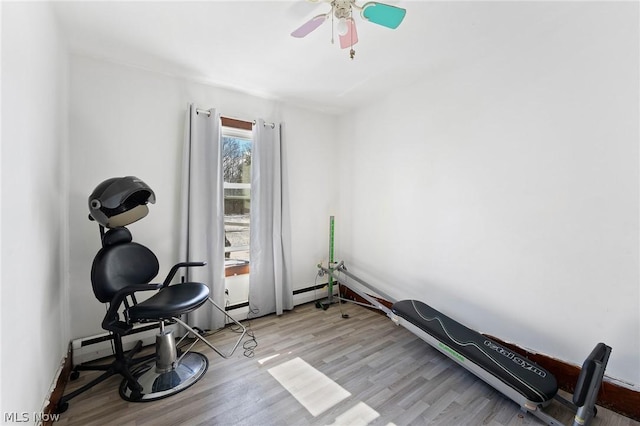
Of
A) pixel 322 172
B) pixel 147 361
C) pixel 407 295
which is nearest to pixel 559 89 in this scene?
pixel 407 295

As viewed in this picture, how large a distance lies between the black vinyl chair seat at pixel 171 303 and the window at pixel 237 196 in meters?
0.79

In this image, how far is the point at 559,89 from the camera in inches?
67.2

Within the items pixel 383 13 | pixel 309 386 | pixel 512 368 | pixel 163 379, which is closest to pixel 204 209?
pixel 163 379

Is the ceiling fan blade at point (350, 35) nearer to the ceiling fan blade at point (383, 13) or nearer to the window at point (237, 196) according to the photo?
the ceiling fan blade at point (383, 13)

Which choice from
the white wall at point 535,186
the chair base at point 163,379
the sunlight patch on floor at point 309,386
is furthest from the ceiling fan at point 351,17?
the chair base at point 163,379

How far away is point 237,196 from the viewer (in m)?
2.89

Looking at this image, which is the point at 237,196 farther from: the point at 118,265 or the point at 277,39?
the point at 277,39

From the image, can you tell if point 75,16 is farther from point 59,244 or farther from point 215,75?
point 59,244

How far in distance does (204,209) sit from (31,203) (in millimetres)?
1261

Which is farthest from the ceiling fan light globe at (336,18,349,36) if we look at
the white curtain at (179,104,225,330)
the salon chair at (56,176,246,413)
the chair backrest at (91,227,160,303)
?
the chair backrest at (91,227,160,303)

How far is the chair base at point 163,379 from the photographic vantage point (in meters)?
1.70

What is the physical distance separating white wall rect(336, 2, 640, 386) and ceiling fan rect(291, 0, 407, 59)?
98 cm

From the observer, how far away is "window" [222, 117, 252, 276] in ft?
9.21

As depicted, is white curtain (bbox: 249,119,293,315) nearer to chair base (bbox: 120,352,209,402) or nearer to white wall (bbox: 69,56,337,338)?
white wall (bbox: 69,56,337,338)
